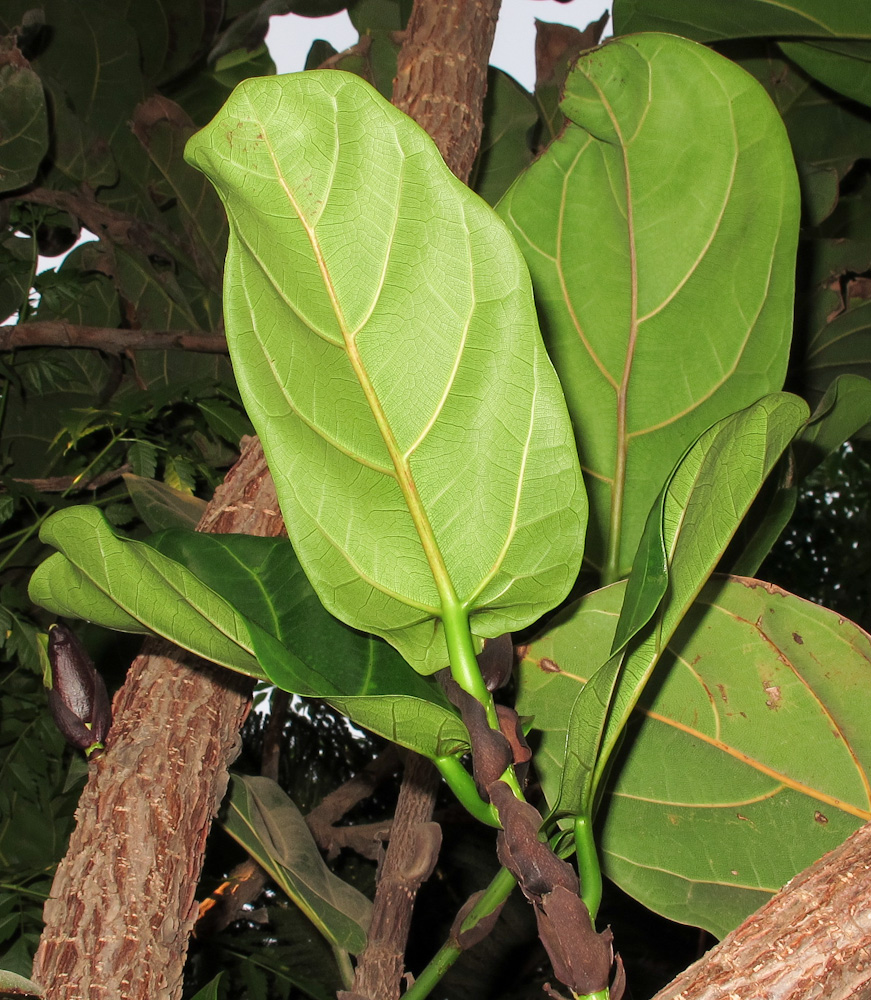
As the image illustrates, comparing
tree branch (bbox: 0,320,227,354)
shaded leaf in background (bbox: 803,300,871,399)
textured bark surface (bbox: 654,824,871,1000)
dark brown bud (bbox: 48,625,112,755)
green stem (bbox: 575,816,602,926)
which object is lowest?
textured bark surface (bbox: 654,824,871,1000)

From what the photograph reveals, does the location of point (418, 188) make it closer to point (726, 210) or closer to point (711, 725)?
point (726, 210)

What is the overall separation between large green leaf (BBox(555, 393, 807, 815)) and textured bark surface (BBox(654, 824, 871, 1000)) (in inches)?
2.4

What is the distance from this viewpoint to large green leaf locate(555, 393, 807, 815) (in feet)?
0.91

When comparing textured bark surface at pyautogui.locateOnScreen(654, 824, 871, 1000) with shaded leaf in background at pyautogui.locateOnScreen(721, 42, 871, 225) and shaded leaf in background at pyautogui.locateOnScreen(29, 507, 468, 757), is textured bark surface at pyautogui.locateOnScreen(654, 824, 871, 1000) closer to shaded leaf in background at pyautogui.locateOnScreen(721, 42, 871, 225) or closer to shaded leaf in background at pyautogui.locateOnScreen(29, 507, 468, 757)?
shaded leaf in background at pyautogui.locateOnScreen(29, 507, 468, 757)

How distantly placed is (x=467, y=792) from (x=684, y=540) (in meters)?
0.12

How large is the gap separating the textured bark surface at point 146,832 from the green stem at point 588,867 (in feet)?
0.92

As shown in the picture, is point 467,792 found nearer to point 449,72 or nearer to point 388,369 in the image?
point 388,369

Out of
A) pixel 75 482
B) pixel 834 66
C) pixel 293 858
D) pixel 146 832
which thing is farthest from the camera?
pixel 75 482

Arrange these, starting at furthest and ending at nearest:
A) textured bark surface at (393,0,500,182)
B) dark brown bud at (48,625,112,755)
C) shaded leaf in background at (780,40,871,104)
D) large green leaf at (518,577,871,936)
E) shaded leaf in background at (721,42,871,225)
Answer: shaded leaf in background at (721,42,871,225)
shaded leaf in background at (780,40,871,104)
textured bark surface at (393,0,500,182)
dark brown bud at (48,625,112,755)
large green leaf at (518,577,871,936)

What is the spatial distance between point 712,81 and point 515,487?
182 millimetres

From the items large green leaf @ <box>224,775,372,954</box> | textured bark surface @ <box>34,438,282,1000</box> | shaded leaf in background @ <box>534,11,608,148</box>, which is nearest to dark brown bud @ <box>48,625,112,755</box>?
textured bark surface @ <box>34,438,282,1000</box>

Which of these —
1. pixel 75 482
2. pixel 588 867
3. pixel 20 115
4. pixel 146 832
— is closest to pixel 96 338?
pixel 75 482

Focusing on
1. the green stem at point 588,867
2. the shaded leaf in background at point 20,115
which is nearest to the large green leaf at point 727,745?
the green stem at point 588,867

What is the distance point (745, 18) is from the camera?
0.65m
